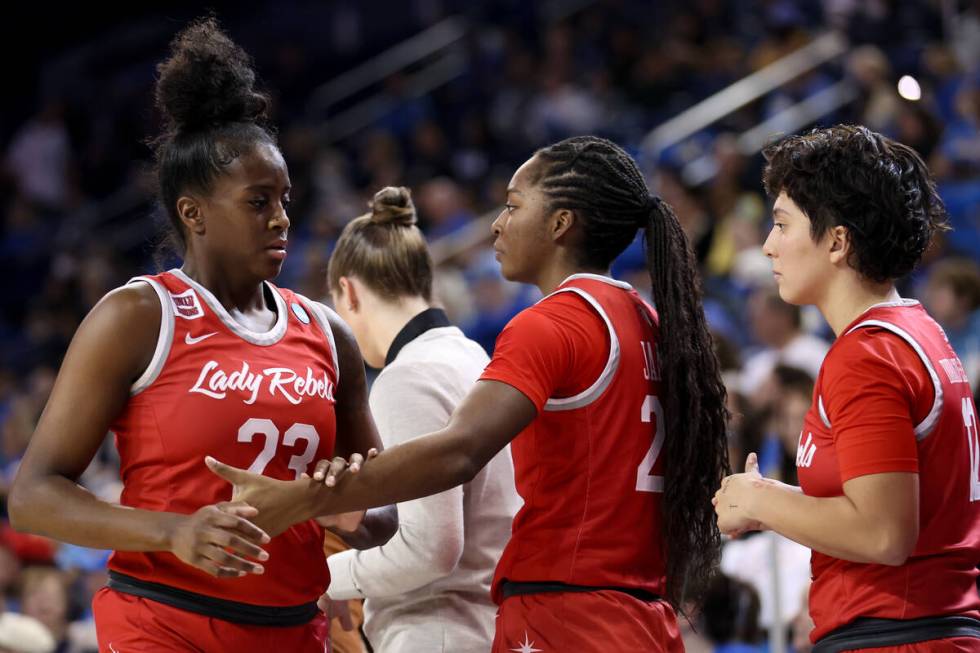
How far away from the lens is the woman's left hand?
2562 millimetres

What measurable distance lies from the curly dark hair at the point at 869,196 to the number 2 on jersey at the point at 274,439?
3.70ft

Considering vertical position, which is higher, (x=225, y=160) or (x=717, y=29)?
(x=717, y=29)

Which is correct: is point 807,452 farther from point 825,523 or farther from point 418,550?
point 418,550

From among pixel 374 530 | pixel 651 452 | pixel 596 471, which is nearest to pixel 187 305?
pixel 374 530

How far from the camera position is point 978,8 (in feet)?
29.7

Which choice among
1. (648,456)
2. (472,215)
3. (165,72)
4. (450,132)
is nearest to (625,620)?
(648,456)

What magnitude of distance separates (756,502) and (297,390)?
0.96 meters

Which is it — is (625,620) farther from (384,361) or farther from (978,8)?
(978,8)

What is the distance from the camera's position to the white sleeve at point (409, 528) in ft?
10.3

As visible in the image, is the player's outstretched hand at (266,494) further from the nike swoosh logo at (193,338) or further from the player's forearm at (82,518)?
the nike swoosh logo at (193,338)

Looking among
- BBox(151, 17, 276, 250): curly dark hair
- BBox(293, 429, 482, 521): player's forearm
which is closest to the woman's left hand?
BBox(293, 429, 482, 521): player's forearm

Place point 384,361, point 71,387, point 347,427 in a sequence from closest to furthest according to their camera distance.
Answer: point 71,387 → point 347,427 → point 384,361

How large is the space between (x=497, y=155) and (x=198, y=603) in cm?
854

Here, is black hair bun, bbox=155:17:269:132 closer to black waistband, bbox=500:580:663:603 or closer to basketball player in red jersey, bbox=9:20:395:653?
basketball player in red jersey, bbox=9:20:395:653
